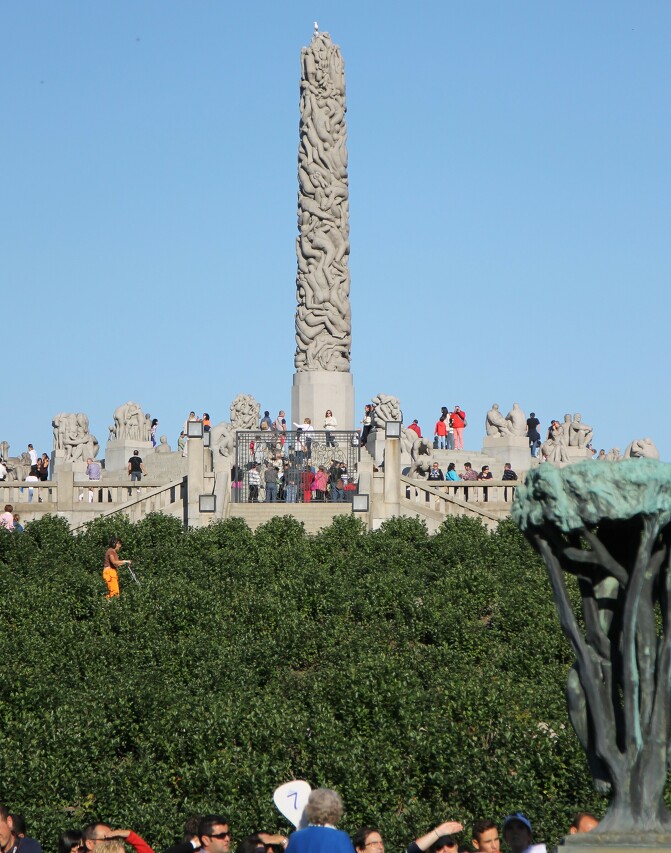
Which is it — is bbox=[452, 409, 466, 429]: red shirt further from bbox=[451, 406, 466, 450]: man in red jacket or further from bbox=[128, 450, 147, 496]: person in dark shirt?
bbox=[128, 450, 147, 496]: person in dark shirt

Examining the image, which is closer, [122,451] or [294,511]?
[294,511]

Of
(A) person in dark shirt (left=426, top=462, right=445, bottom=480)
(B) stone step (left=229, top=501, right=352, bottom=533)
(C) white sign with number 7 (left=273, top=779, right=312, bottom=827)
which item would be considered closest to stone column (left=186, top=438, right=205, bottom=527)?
(B) stone step (left=229, top=501, right=352, bottom=533)

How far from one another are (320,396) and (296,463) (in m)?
8.01

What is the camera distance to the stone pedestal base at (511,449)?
40750 millimetres

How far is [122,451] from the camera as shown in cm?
4097

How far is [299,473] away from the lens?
32938 millimetres

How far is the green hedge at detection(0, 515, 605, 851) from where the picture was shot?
1483cm

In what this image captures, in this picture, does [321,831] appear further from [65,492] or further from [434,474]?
Result: [434,474]

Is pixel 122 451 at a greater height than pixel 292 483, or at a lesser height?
greater

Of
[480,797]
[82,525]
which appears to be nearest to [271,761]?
[480,797]

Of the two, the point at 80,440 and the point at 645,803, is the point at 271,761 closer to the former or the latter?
the point at 645,803

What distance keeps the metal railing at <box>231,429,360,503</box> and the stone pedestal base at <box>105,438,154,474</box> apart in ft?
23.9

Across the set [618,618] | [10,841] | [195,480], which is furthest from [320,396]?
[618,618]

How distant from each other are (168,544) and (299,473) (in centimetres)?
653
